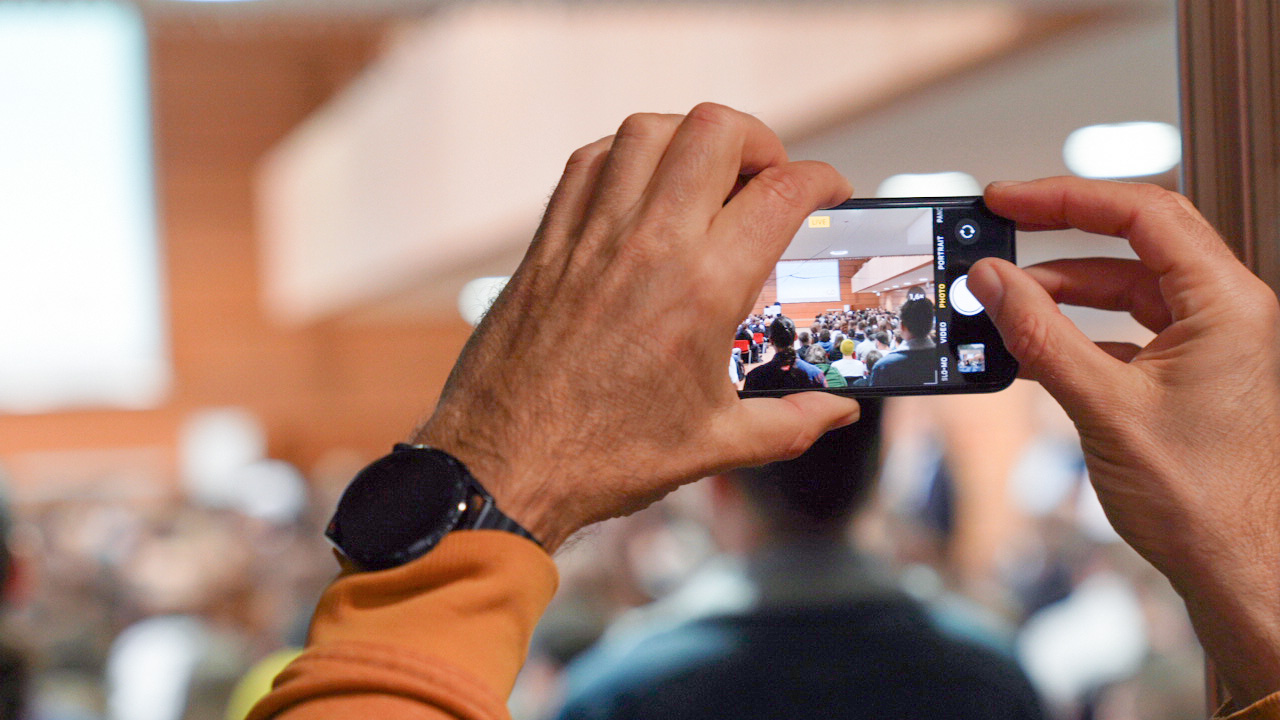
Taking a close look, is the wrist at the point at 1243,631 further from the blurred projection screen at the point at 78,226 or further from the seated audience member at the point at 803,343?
the blurred projection screen at the point at 78,226

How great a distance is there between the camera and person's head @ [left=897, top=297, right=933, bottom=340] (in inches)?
19.5

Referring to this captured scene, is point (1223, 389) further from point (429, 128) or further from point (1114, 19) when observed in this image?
point (429, 128)

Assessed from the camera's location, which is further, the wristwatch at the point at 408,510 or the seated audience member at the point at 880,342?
the seated audience member at the point at 880,342

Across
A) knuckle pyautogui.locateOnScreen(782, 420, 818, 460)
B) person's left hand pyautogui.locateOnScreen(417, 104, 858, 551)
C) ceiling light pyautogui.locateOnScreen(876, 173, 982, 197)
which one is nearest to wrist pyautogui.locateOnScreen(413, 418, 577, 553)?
person's left hand pyautogui.locateOnScreen(417, 104, 858, 551)

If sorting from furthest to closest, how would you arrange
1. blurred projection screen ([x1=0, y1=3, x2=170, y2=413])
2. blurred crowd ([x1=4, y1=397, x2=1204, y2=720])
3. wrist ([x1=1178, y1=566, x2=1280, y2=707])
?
1. blurred projection screen ([x1=0, y1=3, x2=170, y2=413])
2. blurred crowd ([x1=4, y1=397, x2=1204, y2=720])
3. wrist ([x1=1178, y1=566, x2=1280, y2=707])

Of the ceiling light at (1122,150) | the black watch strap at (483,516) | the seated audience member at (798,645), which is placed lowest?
the seated audience member at (798,645)

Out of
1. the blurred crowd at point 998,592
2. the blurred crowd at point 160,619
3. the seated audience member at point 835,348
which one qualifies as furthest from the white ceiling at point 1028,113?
the blurred crowd at point 160,619

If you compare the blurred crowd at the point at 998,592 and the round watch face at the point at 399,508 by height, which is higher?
the round watch face at the point at 399,508

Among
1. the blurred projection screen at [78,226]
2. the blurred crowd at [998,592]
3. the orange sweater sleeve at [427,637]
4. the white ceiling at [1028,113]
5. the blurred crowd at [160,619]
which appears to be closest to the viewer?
the orange sweater sleeve at [427,637]

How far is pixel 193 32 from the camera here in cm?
568

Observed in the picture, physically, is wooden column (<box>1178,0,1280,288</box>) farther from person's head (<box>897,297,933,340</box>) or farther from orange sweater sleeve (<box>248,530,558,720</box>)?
orange sweater sleeve (<box>248,530,558,720</box>)

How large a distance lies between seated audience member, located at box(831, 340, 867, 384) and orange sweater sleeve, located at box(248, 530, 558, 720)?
0.19 metres

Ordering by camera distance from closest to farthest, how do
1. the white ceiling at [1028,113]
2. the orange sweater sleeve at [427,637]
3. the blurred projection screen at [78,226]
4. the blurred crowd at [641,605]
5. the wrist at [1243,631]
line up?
the orange sweater sleeve at [427,637] < the wrist at [1243,631] < the white ceiling at [1028,113] < the blurred crowd at [641,605] < the blurred projection screen at [78,226]

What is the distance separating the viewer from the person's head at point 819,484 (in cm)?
65
